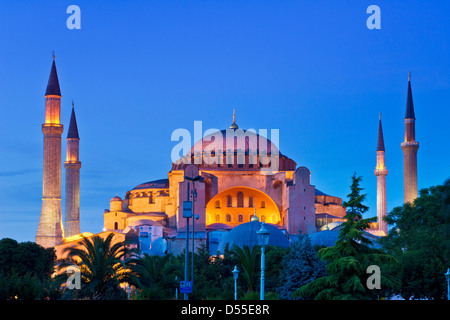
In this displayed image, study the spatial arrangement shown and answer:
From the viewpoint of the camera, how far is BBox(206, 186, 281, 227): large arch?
66.8 m

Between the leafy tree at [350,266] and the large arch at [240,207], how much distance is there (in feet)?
148

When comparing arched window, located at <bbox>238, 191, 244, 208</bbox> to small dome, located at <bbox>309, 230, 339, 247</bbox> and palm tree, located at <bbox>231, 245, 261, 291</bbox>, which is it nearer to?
small dome, located at <bbox>309, 230, 339, 247</bbox>

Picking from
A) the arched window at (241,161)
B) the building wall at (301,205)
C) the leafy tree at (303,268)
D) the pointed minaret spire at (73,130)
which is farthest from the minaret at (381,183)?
the leafy tree at (303,268)

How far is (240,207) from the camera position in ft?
221

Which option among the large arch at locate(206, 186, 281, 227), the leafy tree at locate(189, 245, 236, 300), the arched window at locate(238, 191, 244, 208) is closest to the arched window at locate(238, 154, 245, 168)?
the large arch at locate(206, 186, 281, 227)

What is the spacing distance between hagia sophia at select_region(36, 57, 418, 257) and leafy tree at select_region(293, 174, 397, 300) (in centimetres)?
3179

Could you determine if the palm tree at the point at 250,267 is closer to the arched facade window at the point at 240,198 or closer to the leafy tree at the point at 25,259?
the leafy tree at the point at 25,259

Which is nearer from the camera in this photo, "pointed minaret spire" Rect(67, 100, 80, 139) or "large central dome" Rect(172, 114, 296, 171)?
"large central dome" Rect(172, 114, 296, 171)

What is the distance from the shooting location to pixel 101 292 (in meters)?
24.1

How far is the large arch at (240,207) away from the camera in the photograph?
2630 inches

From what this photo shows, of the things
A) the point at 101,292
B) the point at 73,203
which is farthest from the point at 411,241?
the point at 73,203

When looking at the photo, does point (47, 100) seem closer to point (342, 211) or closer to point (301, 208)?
point (301, 208)
